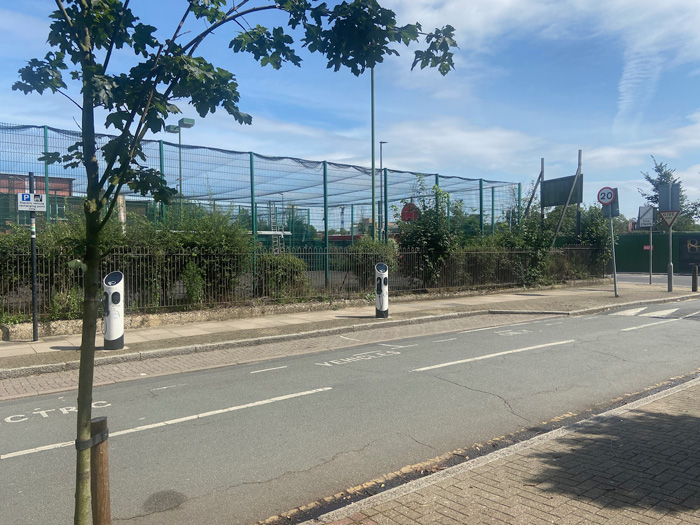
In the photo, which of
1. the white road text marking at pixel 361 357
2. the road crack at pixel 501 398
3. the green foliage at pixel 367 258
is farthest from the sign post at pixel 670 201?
the road crack at pixel 501 398

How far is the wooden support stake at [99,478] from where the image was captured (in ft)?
8.62

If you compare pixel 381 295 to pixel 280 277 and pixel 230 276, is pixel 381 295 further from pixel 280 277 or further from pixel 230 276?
pixel 230 276

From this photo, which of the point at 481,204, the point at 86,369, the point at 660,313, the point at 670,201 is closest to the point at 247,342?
the point at 86,369

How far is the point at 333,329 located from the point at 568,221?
21471 millimetres

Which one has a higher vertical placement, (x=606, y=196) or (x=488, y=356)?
(x=606, y=196)

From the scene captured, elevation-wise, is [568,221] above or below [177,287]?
above

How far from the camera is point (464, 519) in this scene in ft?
11.1

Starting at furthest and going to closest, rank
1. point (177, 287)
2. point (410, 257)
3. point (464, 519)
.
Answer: point (410, 257) → point (177, 287) → point (464, 519)

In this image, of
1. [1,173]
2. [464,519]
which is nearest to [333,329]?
[1,173]

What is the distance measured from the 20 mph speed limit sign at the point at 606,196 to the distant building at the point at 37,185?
1754cm

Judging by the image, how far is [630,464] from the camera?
4.26 m

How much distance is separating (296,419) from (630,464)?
3.25 metres

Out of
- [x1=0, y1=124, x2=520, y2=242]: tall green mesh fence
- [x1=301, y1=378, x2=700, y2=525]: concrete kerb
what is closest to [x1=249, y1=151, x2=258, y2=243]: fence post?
[x1=0, y1=124, x2=520, y2=242]: tall green mesh fence

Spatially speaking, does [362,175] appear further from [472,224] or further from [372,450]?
[372,450]
